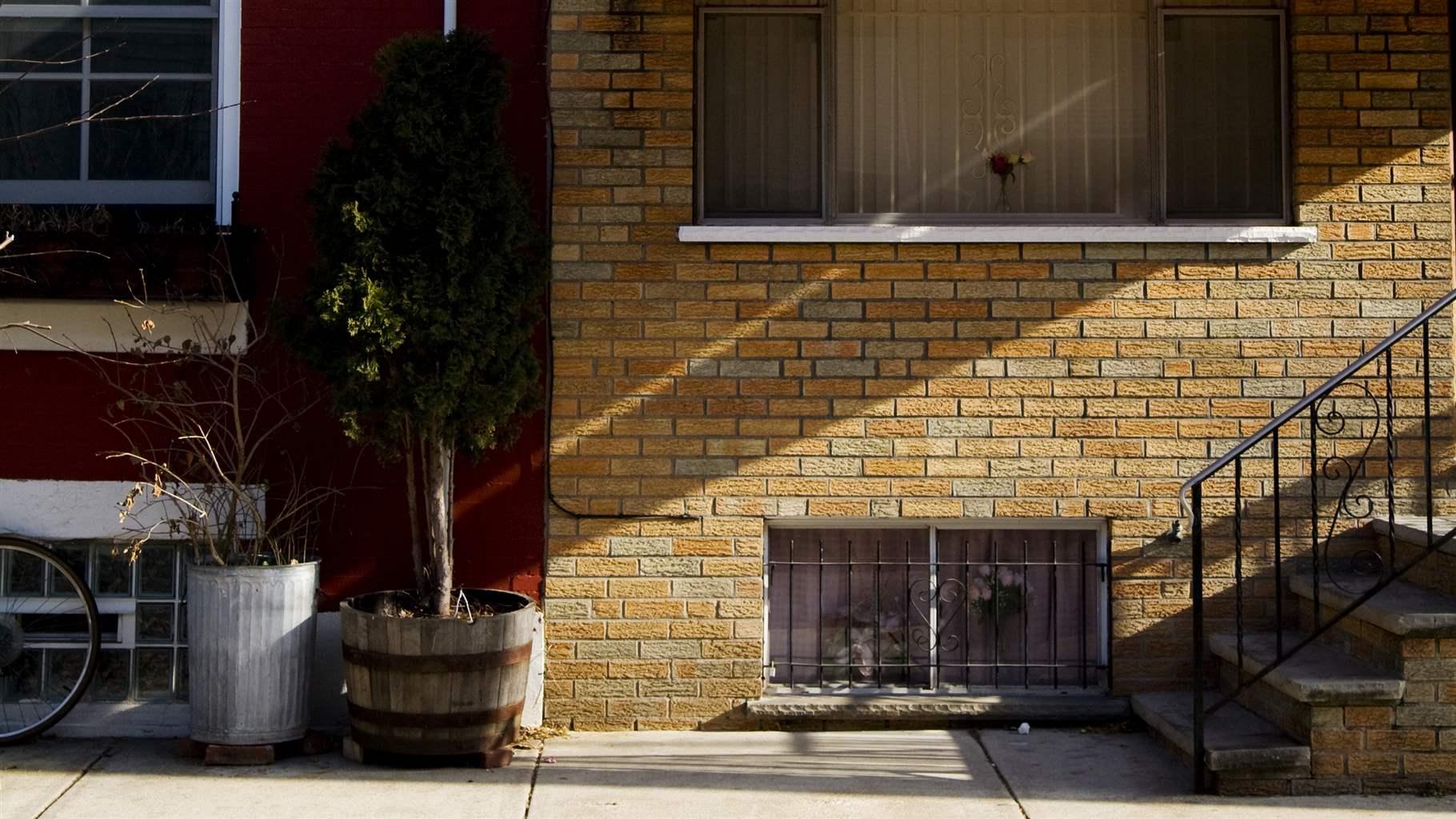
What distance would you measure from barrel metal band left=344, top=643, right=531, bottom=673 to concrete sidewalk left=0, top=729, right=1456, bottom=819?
1.27 feet

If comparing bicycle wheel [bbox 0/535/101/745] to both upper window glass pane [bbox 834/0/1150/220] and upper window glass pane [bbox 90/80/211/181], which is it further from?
upper window glass pane [bbox 834/0/1150/220]

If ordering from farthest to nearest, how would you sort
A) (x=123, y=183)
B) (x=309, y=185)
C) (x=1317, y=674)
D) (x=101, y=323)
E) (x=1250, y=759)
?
(x=123, y=183), (x=309, y=185), (x=101, y=323), (x=1317, y=674), (x=1250, y=759)

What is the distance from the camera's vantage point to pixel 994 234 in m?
5.76

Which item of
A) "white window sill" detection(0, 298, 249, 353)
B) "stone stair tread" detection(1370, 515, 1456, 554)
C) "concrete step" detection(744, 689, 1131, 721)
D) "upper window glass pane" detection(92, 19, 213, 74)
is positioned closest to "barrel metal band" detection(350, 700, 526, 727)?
"concrete step" detection(744, 689, 1131, 721)

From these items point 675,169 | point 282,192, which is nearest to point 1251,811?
point 675,169

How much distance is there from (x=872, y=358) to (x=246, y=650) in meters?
2.56

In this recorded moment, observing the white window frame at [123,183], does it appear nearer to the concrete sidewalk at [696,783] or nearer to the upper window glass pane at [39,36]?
the upper window glass pane at [39,36]

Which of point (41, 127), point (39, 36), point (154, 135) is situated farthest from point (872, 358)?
point (39, 36)

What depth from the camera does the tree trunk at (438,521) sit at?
5379 mm

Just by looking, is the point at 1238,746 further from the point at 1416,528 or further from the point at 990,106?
the point at 990,106

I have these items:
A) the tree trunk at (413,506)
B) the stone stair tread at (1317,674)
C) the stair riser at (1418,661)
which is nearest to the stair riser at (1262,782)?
the stone stair tread at (1317,674)

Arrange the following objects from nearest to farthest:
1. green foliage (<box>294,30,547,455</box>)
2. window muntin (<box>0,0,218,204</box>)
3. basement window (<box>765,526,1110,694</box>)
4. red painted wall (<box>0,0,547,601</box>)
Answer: green foliage (<box>294,30,547,455</box>) < red painted wall (<box>0,0,547,601</box>) < basement window (<box>765,526,1110,694</box>) < window muntin (<box>0,0,218,204</box>)

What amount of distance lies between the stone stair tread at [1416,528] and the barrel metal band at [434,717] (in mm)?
3195

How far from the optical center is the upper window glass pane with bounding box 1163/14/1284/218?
5973 mm
